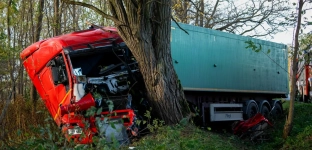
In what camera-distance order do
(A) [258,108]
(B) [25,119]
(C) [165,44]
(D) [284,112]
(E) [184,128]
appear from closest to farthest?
(E) [184,128] → (C) [165,44] → (B) [25,119] → (A) [258,108] → (D) [284,112]

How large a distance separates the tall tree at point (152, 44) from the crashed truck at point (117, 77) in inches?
16.7

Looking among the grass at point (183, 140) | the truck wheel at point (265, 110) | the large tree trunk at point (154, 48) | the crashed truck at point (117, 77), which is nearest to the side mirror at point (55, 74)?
the crashed truck at point (117, 77)

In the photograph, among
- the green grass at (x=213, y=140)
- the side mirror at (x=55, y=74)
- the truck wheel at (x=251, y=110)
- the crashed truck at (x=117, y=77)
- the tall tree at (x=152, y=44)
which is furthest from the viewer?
the truck wheel at (x=251, y=110)

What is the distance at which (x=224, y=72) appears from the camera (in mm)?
14875

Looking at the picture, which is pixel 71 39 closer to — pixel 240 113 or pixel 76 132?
pixel 76 132

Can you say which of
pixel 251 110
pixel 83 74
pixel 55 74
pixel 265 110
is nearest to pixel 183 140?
pixel 83 74

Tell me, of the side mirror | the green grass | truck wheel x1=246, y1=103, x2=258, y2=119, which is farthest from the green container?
the side mirror

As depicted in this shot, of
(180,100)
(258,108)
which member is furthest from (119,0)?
(258,108)

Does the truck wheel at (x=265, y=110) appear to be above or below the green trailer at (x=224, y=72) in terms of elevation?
below

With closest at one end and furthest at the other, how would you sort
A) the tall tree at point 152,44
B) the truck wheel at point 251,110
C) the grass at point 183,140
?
1. the grass at point 183,140
2. the tall tree at point 152,44
3. the truck wheel at point 251,110

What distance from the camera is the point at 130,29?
33.9 ft

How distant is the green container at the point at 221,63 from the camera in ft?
42.8

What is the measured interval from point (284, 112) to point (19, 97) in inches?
411

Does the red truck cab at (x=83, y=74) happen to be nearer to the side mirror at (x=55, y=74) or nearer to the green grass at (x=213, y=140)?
the side mirror at (x=55, y=74)
